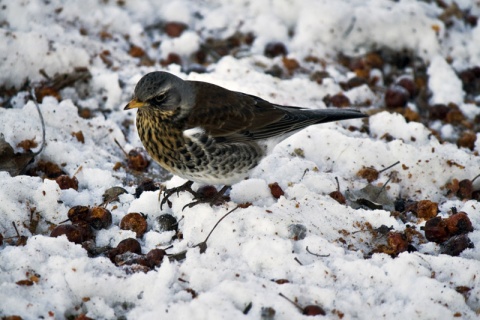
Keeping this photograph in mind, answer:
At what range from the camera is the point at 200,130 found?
14.4 ft

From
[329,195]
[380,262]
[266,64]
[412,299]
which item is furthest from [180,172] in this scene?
[266,64]

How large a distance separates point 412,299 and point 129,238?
6.12 feet

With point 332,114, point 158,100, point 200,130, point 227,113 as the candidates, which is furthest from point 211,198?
point 332,114

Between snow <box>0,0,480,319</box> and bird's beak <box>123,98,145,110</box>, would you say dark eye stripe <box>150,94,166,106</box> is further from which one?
snow <box>0,0,480,319</box>

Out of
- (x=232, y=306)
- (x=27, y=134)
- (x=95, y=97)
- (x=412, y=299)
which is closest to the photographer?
(x=232, y=306)

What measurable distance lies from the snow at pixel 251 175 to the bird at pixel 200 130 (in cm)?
28

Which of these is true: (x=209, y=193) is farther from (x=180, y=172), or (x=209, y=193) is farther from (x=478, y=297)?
(x=478, y=297)

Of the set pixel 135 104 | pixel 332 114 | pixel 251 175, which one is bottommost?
pixel 251 175

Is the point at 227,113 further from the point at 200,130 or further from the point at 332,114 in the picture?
the point at 332,114

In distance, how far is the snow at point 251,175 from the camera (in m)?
3.47

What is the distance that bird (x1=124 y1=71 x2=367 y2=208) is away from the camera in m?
4.32

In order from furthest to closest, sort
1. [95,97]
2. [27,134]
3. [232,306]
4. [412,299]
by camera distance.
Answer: [95,97] → [27,134] → [412,299] → [232,306]

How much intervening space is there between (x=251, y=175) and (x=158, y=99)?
42.4 inches

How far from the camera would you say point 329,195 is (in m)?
4.69
